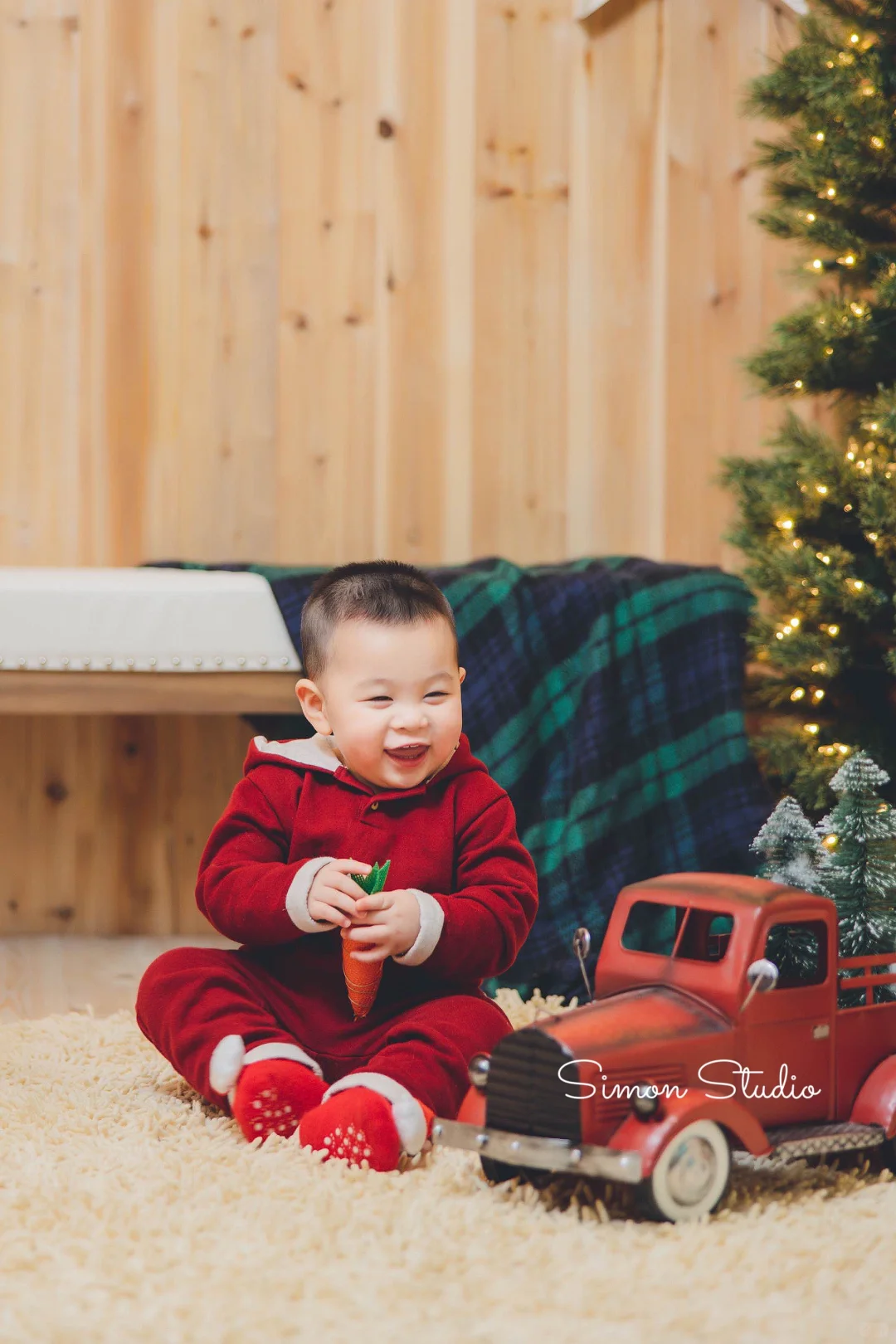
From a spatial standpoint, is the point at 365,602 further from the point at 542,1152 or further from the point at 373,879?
the point at 542,1152

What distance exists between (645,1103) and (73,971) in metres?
1.21

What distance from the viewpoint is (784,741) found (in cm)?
182

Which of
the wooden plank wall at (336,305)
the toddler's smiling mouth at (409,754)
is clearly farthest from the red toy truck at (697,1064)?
the wooden plank wall at (336,305)

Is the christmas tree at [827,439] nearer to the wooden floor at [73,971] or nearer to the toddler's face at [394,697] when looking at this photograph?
the toddler's face at [394,697]

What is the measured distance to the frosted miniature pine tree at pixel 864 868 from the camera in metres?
1.10

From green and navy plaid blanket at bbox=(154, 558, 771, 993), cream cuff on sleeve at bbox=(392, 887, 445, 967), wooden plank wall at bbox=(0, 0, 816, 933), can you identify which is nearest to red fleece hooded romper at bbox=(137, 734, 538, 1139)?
cream cuff on sleeve at bbox=(392, 887, 445, 967)

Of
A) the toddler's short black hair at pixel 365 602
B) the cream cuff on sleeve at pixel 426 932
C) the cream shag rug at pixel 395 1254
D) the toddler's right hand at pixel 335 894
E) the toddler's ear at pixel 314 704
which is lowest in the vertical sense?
the cream shag rug at pixel 395 1254

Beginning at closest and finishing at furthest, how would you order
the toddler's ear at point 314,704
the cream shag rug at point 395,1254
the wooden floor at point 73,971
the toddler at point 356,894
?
1. the cream shag rug at point 395,1254
2. the toddler at point 356,894
3. the toddler's ear at point 314,704
4. the wooden floor at point 73,971

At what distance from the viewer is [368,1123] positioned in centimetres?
96

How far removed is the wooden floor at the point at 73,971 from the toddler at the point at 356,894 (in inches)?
19.8

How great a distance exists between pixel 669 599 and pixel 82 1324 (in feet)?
4.50

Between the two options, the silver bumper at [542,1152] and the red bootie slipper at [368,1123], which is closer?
the silver bumper at [542,1152]

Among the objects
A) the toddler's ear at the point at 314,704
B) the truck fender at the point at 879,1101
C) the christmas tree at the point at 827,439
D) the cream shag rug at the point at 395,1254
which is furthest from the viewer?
the christmas tree at the point at 827,439

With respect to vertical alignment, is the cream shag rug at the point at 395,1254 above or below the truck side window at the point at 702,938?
below
